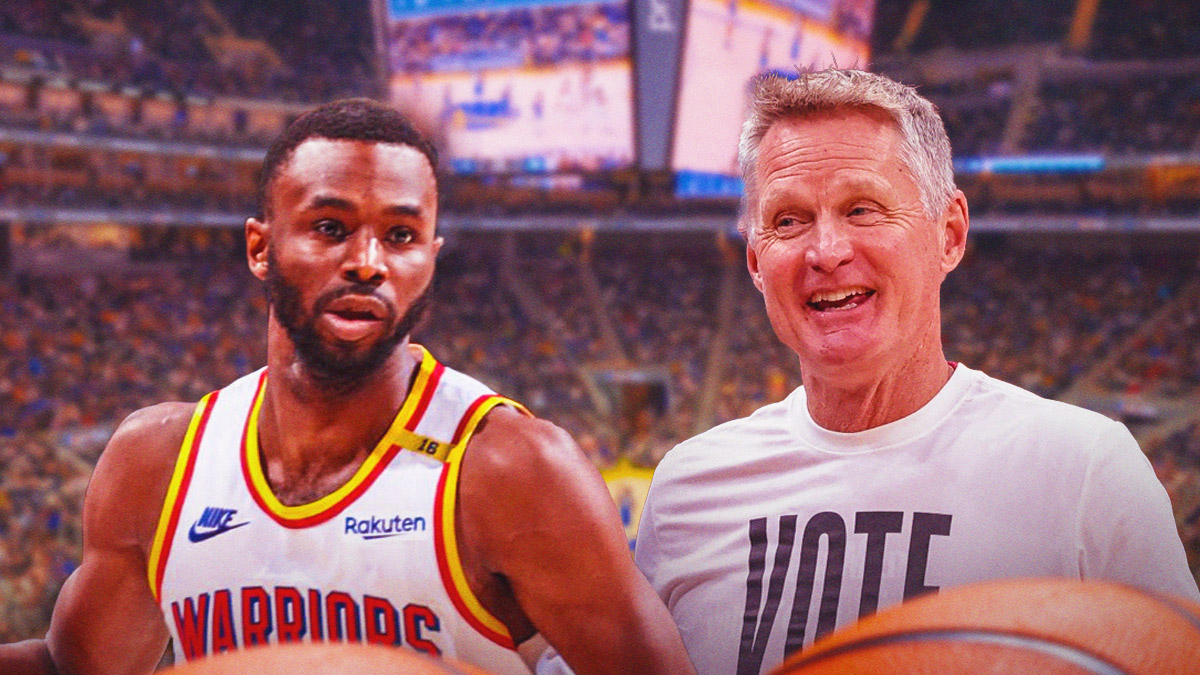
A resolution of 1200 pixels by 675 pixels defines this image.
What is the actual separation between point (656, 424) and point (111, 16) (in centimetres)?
1349

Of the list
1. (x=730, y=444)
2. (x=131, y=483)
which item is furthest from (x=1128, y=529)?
(x=131, y=483)

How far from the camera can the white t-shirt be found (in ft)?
4.81

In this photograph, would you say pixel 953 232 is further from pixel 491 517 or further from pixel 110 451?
pixel 110 451

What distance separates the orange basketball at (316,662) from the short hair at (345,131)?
87cm

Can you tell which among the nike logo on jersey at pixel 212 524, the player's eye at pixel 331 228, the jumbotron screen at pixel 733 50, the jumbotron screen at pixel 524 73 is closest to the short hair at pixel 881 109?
the player's eye at pixel 331 228

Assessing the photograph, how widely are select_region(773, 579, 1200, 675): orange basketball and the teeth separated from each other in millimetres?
505

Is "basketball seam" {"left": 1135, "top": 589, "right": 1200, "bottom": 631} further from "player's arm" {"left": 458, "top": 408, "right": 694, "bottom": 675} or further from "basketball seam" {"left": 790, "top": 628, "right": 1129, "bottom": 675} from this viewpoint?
"player's arm" {"left": 458, "top": 408, "right": 694, "bottom": 675}

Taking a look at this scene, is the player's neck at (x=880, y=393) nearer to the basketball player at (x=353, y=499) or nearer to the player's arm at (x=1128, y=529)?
the player's arm at (x=1128, y=529)

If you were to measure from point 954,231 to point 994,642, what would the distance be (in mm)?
825

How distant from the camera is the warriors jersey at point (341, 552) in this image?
63.6 inches

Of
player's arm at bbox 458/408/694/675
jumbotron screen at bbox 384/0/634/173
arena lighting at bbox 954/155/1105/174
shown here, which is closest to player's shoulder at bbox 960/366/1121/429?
player's arm at bbox 458/408/694/675

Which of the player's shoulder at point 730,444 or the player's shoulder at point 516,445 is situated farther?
the player's shoulder at point 730,444

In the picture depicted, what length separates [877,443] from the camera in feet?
5.49

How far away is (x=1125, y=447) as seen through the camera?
152 cm
